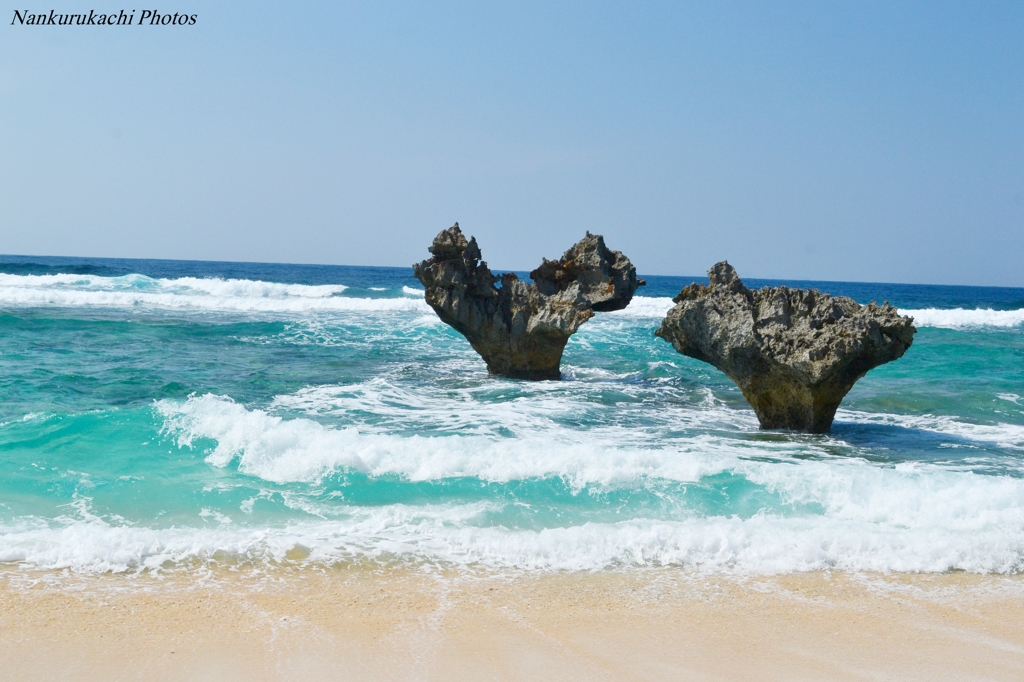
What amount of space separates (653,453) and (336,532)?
324 centimetres

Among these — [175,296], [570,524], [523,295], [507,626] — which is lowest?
[507,626]

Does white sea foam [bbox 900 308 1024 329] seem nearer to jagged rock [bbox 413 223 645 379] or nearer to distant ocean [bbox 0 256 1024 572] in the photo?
distant ocean [bbox 0 256 1024 572]

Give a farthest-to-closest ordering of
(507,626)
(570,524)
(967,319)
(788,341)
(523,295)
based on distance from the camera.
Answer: (967,319) < (523,295) < (788,341) < (570,524) < (507,626)

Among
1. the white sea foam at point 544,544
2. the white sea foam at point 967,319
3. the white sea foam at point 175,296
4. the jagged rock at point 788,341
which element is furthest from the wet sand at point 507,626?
the white sea foam at point 967,319

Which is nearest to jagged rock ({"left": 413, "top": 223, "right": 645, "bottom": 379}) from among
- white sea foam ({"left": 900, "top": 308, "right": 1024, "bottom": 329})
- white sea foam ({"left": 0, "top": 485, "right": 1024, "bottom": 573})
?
white sea foam ({"left": 0, "top": 485, "right": 1024, "bottom": 573})

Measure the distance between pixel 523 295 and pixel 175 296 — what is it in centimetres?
2237

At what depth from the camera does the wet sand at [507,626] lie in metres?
4.09

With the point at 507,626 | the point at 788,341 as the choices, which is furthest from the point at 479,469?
the point at 788,341

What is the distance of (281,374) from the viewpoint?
43.5 ft

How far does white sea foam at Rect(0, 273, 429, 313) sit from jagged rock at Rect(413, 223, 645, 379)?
1595 centimetres

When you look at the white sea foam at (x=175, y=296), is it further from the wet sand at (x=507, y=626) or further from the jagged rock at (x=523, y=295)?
the wet sand at (x=507, y=626)

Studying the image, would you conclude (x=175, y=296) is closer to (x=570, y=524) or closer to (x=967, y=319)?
(x=570, y=524)

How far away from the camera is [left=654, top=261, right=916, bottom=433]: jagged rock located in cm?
894

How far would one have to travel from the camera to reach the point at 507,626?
4547mm
